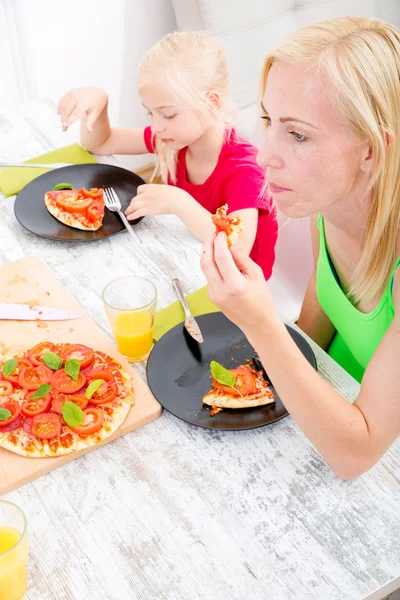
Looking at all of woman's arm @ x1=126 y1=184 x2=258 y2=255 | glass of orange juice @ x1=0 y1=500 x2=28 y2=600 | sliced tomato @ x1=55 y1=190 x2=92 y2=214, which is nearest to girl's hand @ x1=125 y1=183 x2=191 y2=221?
woman's arm @ x1=126 y1=184 x2=258 y2=255

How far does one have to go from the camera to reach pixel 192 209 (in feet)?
5.67

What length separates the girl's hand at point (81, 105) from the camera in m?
1.98

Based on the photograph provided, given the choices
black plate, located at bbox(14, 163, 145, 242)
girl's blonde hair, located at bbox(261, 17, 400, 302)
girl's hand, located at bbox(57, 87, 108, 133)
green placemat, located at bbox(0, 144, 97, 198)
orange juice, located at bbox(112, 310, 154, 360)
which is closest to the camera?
girl's blonde hair, located at bbox(261, 17, 400, 302)

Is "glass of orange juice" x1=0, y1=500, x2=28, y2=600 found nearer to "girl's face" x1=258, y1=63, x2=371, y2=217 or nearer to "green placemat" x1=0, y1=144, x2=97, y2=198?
"girl's face" x1=258, y1=63, x2=371, y2=217

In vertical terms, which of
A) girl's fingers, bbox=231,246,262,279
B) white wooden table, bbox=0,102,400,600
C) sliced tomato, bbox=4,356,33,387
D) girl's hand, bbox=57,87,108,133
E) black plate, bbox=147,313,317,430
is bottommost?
white wooden table, bbox=0,102,400,600

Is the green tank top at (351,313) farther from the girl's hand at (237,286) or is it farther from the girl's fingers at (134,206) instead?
the girl's fingers at (134,206)

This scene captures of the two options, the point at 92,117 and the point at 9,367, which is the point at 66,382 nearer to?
the point at 9,367

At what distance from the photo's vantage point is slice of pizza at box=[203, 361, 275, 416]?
3.98ft

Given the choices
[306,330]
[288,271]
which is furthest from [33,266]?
[288,271]

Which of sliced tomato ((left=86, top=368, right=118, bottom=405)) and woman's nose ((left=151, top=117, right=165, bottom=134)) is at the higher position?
woman's nose ((left=151, top=117, right=165, bottom=134))

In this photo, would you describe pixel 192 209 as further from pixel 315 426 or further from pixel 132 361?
pixel 315 426

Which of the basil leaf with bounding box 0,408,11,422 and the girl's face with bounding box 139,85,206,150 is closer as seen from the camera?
the basil leaf with bounding box 0,408,11,422

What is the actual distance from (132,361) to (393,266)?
1.72ft

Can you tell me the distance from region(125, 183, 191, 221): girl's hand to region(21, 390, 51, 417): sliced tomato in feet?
2.09
